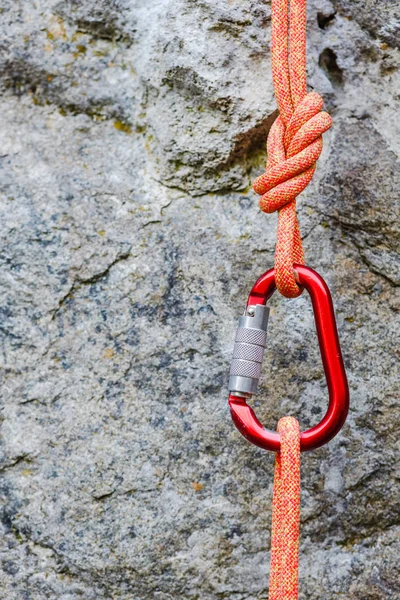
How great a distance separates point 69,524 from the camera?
736mm

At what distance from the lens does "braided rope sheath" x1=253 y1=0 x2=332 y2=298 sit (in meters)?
0.64

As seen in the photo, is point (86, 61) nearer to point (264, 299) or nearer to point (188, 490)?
point (264, 299)

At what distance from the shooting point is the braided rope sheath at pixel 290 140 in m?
0.64

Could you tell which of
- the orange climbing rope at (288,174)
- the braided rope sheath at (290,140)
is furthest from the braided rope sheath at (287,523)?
the braided rope sheath at (290,140)

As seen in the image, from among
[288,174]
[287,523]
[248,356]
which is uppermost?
[288,174]

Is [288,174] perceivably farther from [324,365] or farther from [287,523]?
[287,523]

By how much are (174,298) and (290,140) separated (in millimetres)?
232

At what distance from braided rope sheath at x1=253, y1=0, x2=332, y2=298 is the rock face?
0.12 m

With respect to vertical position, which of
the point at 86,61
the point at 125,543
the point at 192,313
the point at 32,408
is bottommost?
the point at 125,543

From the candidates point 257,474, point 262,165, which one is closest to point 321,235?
point 262,165

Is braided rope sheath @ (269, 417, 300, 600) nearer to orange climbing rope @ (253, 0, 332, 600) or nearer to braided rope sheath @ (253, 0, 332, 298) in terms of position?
orange climbing rope @ (253, 0, 332, 600)

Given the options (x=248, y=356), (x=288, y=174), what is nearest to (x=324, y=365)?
(x=248, y=356)

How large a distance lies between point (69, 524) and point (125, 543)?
2.6 inches

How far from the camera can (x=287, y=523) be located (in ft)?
1.95
